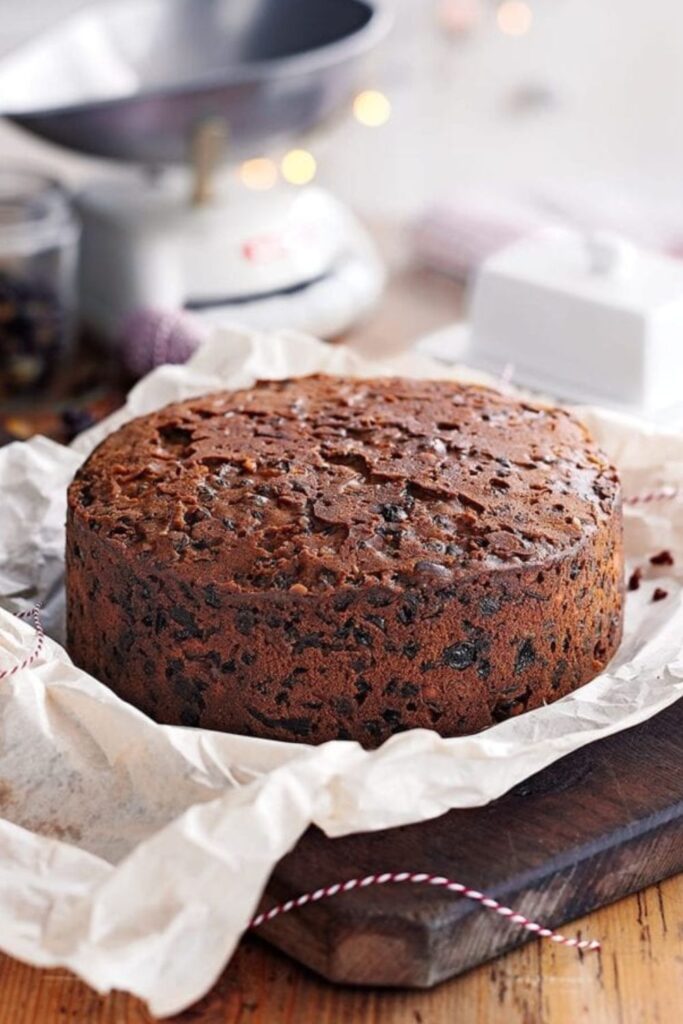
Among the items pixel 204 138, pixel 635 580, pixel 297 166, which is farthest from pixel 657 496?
pixel 297 166

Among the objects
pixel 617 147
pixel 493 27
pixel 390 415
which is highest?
pixel 390 415

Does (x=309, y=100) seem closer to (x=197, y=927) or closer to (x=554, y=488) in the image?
(x=554, y=488)

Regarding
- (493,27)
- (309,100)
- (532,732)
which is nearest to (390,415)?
(532,732)

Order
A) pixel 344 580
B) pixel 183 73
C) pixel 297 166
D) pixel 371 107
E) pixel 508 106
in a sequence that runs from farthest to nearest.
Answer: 1. pixel 508 106
2. pixel 371 107
3. pixel 297 166
4. pixel 183 73
5. pixel 344 580

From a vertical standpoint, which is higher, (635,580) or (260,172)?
(635,580)

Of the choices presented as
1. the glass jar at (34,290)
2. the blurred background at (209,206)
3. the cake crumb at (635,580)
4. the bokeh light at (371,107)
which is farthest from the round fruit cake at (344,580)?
the bokeh light at (371,107)

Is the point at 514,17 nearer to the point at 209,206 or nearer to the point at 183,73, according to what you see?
the point at 183,73
